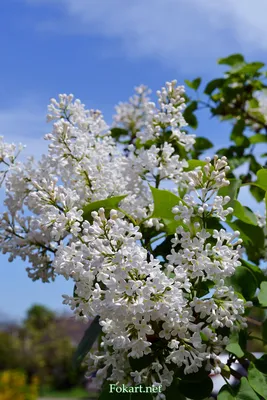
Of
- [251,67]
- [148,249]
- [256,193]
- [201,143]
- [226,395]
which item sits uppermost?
[251,67]

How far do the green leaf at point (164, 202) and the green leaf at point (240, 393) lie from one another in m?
0.32

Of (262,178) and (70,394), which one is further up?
(70,394)

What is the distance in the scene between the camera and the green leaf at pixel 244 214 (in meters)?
1.16

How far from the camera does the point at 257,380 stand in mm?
1062

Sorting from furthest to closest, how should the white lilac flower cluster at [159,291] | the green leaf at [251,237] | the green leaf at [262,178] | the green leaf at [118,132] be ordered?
the green leaf at [118,132], the green leaf at [251,237], the green leaf at [262,178], the white lilac flower cluster at [159,291]

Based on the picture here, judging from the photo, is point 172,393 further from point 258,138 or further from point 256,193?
point 258,138

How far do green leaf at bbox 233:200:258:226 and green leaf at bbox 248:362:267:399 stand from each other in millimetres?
286

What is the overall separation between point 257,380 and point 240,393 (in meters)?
0.04

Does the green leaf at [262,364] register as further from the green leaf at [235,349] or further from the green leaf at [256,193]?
the green leaf at [256,193]

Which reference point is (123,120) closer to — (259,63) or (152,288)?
(259,63)

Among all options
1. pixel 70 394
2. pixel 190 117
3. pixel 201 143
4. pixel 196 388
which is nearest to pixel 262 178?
pixel 196 388

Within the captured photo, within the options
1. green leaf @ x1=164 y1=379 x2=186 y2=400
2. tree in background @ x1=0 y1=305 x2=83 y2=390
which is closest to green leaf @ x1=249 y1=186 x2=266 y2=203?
green leaf @ x1=164 y1=379 x2=186 y2=400

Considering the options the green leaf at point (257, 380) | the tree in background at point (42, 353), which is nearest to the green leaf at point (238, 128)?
the green leaf at point (257, 380)

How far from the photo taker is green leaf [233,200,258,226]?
1.16 m
